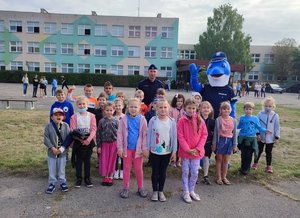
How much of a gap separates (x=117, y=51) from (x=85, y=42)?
5.11m

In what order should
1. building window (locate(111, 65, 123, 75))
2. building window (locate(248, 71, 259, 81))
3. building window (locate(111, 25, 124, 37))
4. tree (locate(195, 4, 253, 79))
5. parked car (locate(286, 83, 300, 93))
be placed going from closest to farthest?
building window (locate(111, 25, 124, 37)) < building window (locate(111, 65, 123, 75)) < tree (locate(195, 4, 253, 79)) < parked car (locate(286, 83, 300, 93)) < building window (locate(248, 71, 259, 81))

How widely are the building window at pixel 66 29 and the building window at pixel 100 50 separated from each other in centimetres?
455

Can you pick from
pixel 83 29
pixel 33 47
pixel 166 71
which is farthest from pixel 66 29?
pixel 166 71

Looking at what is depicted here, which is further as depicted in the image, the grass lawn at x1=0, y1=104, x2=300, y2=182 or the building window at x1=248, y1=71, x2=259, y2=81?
the building window at x1=248, y1=71, x2=259, y2=81

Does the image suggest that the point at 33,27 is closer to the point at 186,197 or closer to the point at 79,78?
the point at 79,78

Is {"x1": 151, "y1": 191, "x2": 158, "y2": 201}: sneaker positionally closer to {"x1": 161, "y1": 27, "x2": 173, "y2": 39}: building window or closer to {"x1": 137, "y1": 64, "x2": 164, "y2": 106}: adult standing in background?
{"x1": 137, "y1": 64, "x2": 164, "y2": 106}: adult standing in background

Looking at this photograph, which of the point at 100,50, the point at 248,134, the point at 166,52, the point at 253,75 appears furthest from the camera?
the point at 253,75

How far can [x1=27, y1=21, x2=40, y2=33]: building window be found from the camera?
136 ft

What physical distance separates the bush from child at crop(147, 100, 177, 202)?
3505 centimetres

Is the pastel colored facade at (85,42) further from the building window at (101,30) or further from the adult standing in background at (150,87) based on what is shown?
the adult standing in background at (150,87)

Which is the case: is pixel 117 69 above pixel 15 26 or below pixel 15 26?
below

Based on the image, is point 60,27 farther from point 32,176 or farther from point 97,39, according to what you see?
point 32,176

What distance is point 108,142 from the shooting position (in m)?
4.48

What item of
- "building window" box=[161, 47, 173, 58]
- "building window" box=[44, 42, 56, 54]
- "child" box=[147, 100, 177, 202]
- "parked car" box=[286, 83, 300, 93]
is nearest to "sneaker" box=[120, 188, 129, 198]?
"child" box=[147, 100, 177, 202]
